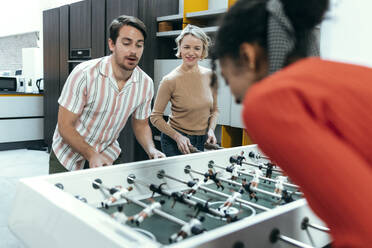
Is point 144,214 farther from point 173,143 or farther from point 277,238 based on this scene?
point 173,143

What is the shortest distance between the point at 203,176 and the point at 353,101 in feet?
3.86

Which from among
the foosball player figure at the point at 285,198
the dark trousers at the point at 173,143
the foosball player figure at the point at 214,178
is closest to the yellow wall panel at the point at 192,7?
the dark trousers at the point at 173,143

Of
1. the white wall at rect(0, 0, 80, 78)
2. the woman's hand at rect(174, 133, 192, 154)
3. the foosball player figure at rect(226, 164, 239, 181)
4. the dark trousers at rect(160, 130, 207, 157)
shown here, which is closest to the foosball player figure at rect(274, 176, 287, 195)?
the foosball player figure at rect(226, 164, 239, 181)

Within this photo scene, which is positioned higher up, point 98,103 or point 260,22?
point 260,22

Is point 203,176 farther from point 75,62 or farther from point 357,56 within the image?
point 75,62

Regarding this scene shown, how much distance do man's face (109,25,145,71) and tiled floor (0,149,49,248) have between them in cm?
157

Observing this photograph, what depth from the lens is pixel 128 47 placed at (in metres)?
1.90

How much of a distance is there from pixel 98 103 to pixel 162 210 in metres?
0.82

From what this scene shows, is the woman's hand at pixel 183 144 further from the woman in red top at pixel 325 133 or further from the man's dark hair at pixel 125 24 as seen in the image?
the woman in red top at pixel 325 133

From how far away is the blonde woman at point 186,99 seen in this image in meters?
2.44

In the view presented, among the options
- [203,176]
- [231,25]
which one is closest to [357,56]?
[203,176]

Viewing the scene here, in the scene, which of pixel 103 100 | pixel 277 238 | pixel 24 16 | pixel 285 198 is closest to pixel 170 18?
pixel 103 100

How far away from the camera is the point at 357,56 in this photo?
2.76 m

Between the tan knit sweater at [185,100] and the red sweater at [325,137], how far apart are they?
1.90 metres
